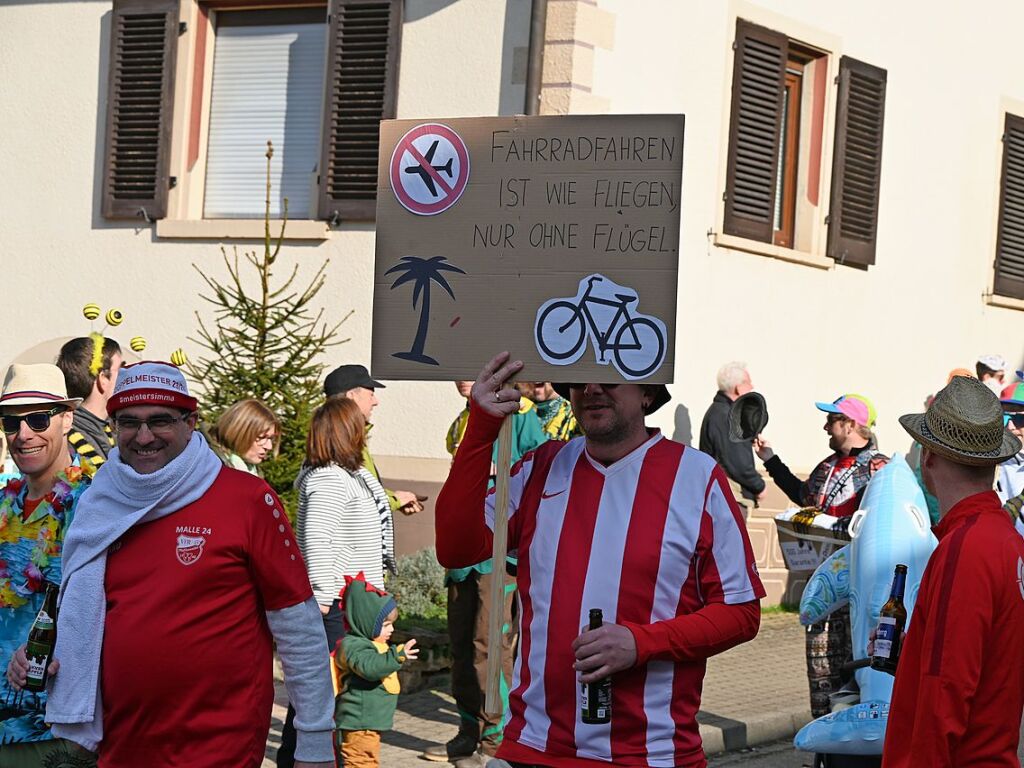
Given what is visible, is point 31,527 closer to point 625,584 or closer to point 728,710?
→ point 625,584

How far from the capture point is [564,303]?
180 inches

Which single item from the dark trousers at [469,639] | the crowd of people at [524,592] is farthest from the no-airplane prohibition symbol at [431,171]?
the dark trousers at [469,639]

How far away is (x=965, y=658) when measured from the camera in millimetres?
4105

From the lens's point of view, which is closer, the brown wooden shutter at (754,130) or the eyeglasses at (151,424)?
the eyeglasses at (151,424)

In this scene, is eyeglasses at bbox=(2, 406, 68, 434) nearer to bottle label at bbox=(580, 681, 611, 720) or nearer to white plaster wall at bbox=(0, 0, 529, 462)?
bottle label at bbox=(580, 681, 611, 720)

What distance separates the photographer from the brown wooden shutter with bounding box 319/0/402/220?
523 inches

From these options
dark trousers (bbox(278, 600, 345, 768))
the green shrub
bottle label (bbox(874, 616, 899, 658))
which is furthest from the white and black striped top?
Answer: the green shrub

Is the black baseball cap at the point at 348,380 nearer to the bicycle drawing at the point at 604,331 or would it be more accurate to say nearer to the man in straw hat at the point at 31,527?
the man in straw hat at the point at 31,527

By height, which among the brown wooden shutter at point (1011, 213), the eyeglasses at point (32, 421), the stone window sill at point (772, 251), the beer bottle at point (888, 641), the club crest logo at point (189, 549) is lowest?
the beer bottle at point (888, 641)

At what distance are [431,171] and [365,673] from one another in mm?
3301

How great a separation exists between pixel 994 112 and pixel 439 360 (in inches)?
536

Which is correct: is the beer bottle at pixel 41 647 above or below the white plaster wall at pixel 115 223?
below

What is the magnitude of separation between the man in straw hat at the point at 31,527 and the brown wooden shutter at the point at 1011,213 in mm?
13417

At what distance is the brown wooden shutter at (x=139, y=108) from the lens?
46.4ft
